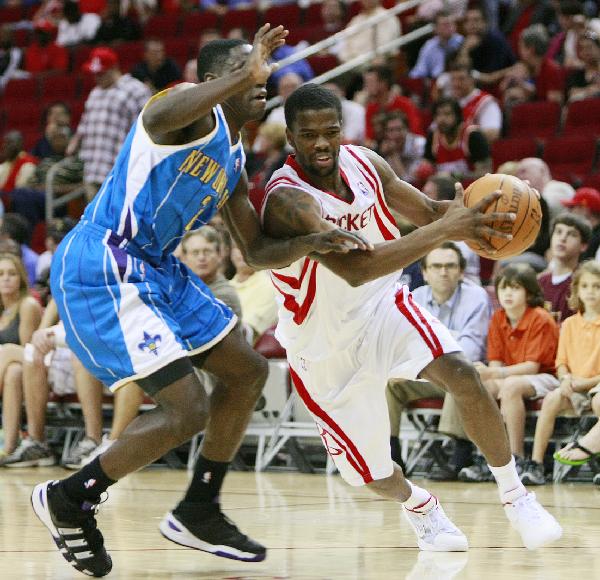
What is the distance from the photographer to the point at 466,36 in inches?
A: 488

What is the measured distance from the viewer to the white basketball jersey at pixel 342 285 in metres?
4.89

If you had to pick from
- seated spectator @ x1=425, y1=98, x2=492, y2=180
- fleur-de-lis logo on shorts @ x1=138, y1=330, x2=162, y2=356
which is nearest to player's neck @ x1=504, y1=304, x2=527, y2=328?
seated spectator @ x1=425, y1=98, x2=492, y2=180

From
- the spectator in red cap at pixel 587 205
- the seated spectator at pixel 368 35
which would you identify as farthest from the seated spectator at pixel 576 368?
the seated spectator at pixel 368 35

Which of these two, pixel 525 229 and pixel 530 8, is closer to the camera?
pixel 525 229

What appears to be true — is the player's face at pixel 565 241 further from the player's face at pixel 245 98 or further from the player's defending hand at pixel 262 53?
the player's defending hand at pixel 262 53

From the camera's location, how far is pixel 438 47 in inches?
494

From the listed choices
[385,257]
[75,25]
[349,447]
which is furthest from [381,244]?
[75,25]

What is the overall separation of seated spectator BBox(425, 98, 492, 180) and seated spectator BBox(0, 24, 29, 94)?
7.63m

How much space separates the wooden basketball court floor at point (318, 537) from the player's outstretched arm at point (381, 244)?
106 centimetres

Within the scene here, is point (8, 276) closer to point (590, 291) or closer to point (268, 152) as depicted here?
point (268, 152)

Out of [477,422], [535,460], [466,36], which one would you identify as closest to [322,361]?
[477,422]

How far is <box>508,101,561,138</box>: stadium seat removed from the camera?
10.9 metres

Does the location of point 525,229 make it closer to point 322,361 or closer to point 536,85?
point 322,361

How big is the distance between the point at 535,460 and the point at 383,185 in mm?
2982
